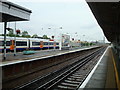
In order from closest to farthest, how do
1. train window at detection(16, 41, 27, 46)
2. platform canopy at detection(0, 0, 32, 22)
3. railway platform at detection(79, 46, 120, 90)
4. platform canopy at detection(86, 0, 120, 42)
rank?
railway platform at detection(79, 46, 120, 90) < platform canopy at detection(86, 0, 120, 42) < platform canopy at detection(0, 0, 32, 22) < train window at detection(16, 41, 27, 46)

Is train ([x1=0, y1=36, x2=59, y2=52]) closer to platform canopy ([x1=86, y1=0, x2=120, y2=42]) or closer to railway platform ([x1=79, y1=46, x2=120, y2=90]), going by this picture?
platform canopy ([x1=86, y1=0, x2=120, y2=42])

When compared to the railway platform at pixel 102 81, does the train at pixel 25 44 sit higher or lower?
higher

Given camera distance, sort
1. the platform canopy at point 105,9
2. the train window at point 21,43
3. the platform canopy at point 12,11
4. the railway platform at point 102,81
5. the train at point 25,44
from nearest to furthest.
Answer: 1. the railway platform at point 102,81
2. the platform canopy at point 105,9
3. the platform canopy at point 12,11
4. the train at point 25,44
5. the train window at point 21,43

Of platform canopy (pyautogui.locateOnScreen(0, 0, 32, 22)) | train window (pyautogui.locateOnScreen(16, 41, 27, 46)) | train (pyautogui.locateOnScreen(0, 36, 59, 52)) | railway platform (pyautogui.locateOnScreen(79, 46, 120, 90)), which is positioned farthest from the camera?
train window (pyautogui.locateOnScreen(16, 41, 27, 46))

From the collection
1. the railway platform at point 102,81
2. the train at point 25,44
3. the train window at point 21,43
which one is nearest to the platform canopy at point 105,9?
the railway platform at point 102,81

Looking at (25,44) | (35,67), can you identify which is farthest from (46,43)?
(35,67)

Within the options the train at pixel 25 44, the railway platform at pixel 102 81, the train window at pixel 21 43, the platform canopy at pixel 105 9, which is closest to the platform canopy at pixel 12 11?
the platform canopy at pixel 105 9

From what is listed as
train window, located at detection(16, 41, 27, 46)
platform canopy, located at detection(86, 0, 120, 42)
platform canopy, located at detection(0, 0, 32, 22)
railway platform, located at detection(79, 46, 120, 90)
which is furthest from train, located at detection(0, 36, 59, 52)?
railway platform, located at detection(79, 46, 120, 90)

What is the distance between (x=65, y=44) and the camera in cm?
5431

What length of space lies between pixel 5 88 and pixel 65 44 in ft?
152

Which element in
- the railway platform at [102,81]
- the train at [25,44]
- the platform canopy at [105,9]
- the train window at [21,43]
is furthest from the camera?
the train window at [21,43]

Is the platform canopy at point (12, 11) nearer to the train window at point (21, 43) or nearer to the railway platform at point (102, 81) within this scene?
the railway platform at point (102, 81)

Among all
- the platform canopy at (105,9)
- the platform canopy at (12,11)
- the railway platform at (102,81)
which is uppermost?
the platform canopy at (12,11)

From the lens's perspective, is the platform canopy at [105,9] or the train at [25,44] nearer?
the platform canopy at [105,9]
